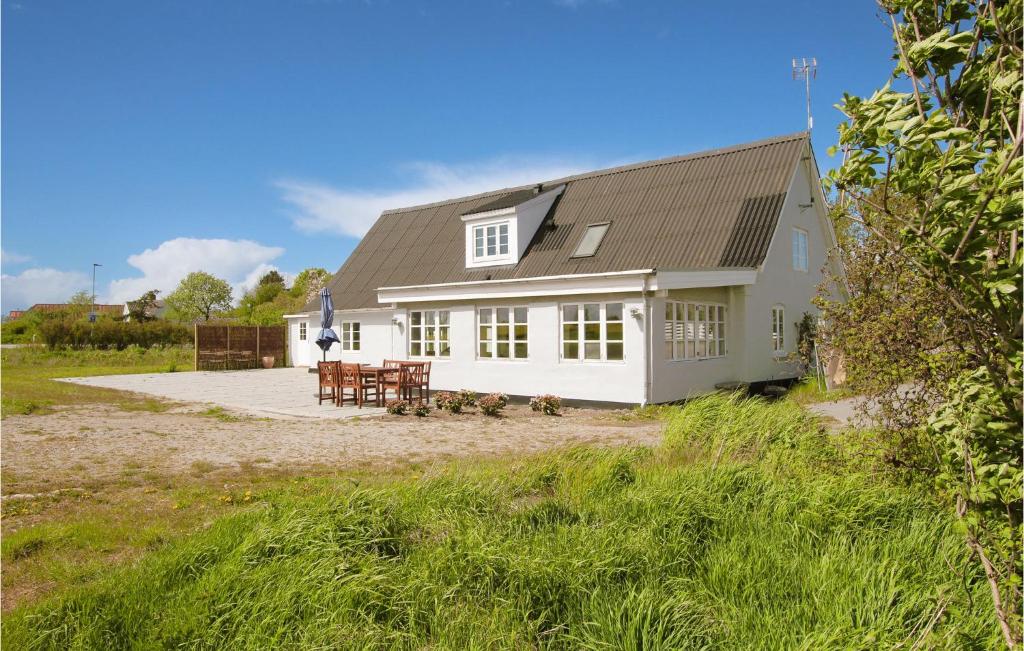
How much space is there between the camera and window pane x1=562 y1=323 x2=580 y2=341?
597 inches

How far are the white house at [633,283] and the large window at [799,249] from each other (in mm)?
64

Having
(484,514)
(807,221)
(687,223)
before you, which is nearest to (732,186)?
(687,223)

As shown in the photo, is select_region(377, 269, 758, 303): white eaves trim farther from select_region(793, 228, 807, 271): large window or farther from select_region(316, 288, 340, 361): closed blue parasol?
select_region(793, 228, 807, 271): large window

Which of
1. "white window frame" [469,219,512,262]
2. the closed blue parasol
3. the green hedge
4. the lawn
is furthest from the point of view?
the green hedge

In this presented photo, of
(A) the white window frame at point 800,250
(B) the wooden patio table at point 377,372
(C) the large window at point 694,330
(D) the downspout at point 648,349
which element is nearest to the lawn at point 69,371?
Result: (B) the wooden patio table at point 377,372

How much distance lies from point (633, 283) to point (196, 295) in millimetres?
74611

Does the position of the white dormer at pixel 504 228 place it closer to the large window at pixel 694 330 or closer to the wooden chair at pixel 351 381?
the large window at pixel 694 330

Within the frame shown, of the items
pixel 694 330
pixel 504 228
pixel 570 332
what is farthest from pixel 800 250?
pixel 504 228

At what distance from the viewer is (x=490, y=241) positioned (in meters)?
19.5

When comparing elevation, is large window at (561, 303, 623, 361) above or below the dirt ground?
above

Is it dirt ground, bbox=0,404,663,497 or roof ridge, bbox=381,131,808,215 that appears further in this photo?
roof ridge, bbox=381,131,808,215

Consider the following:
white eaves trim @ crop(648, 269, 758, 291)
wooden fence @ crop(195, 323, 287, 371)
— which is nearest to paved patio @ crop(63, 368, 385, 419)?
wooden fence @ crop(195, 323, 287, 371)

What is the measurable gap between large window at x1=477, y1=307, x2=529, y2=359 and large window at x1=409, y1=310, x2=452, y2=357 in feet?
4.20

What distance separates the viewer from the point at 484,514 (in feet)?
15.5
